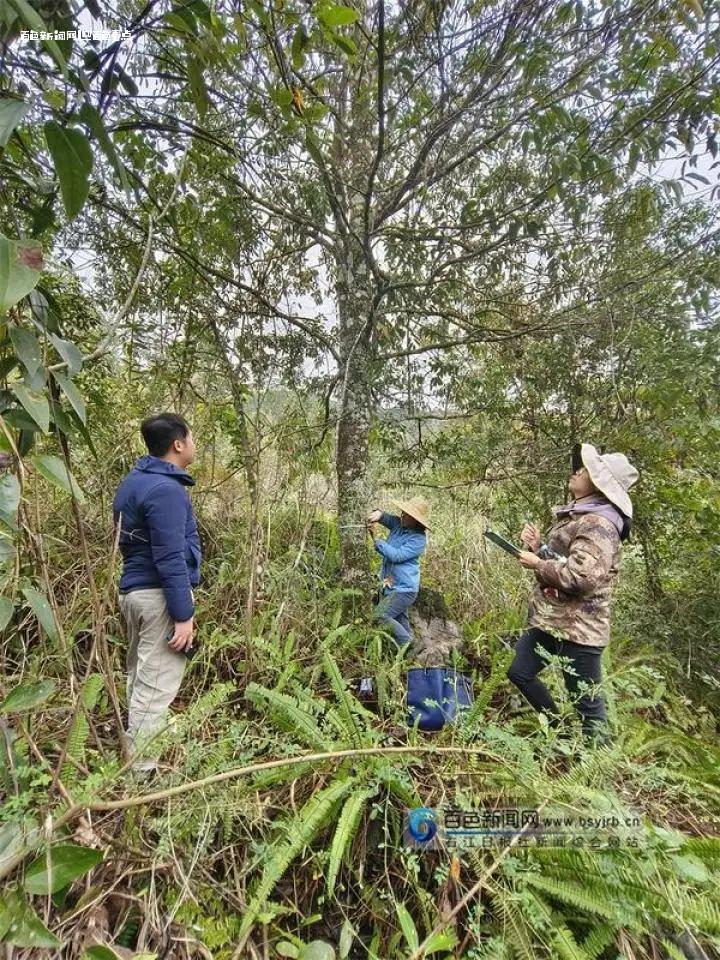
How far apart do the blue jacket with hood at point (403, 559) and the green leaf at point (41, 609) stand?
2.62 metres

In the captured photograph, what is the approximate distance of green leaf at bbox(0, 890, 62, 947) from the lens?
2.53ft

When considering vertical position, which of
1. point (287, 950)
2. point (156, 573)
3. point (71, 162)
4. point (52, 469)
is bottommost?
point (287, 950)

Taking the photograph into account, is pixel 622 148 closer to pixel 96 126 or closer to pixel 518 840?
pixel 96 126

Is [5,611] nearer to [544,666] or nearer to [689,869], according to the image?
[689,869]

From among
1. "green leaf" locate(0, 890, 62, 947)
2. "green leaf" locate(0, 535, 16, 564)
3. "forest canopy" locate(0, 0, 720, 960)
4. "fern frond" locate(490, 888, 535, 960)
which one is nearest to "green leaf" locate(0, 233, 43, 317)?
"forest canopy" locate(0, 0, 720, 960)

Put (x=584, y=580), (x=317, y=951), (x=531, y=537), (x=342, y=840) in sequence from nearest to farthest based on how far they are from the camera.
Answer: (x=317, y=951) → (x=342, y=840) → (x=584, y=580) → (x=531, y=537)

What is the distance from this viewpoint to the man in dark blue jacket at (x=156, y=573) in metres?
2.21

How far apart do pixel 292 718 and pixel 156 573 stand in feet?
3.15

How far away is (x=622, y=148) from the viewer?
2.73 m

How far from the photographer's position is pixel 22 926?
2.55 feet

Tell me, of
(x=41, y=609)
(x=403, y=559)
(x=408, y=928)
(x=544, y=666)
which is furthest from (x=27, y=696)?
(x=403, y=559)

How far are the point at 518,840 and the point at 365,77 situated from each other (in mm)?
4209

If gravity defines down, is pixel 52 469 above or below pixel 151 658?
above

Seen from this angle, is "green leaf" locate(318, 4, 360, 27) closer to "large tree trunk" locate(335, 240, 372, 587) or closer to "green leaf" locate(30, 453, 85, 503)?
"green leaf" locate(30, 453, 85, 503)
